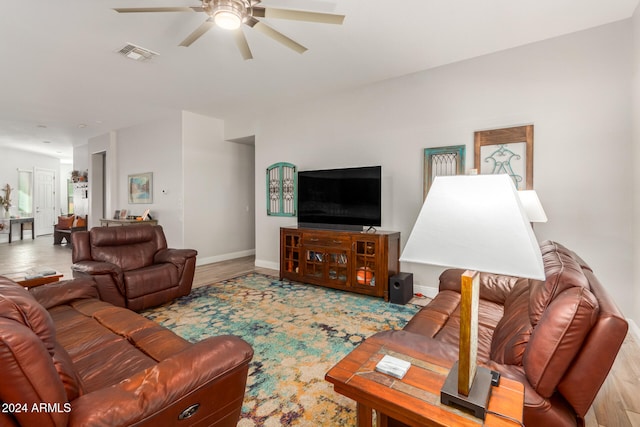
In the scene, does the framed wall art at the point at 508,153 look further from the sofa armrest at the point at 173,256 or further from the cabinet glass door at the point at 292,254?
the sofa armrest at the point at 173,256

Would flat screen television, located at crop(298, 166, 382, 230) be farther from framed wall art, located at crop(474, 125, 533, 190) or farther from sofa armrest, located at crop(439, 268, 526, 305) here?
sofa armrest, located at crop(439, 268, 526, 305)

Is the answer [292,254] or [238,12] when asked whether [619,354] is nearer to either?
[292,254]

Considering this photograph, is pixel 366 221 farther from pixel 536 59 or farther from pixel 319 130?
pixel 536 59

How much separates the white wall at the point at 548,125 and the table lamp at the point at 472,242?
2.80m

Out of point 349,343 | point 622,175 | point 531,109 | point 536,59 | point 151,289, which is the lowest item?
point 349,343

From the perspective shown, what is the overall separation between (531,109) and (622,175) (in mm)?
1014

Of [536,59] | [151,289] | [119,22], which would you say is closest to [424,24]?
[536,59]

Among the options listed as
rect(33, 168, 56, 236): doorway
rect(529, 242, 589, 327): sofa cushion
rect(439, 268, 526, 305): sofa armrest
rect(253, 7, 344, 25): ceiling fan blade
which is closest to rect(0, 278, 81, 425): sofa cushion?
rect(529, 242, 589, 327): sofa cushion

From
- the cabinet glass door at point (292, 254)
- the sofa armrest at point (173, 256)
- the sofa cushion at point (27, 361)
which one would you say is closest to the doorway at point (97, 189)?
the sofa armrest at point (173, 256)

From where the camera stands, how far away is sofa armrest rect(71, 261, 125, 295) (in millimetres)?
2840

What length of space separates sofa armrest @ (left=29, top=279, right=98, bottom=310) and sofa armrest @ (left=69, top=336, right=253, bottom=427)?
174 centimetres

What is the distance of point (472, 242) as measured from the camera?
0.89 metres

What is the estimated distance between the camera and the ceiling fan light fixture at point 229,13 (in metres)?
2.04

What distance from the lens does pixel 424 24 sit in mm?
2791
